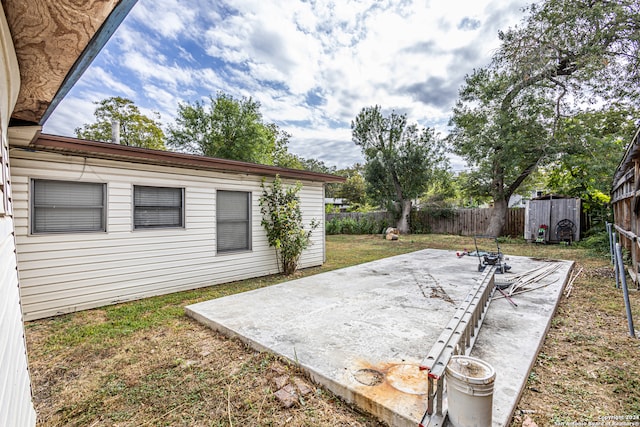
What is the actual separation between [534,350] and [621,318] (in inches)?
80.3

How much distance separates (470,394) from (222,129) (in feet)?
68.9

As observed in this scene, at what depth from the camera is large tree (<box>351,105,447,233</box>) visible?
14312 mm

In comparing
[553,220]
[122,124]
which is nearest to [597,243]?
[553,220]

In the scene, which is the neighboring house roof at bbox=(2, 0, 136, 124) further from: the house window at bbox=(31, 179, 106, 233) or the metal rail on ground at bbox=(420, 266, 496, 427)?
the house window at bbox=(31, 179, 106, 233)

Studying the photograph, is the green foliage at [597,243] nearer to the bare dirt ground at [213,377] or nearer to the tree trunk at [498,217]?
the tree trunk at [498,217]

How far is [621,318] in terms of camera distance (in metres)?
3.33

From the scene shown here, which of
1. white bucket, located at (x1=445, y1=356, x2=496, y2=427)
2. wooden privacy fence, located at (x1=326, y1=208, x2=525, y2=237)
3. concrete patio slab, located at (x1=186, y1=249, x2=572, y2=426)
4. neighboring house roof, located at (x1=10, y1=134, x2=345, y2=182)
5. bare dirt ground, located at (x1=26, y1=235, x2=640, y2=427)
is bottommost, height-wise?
bare dirt ground, located at (x1=26, y1=235, x2=640, y2=427)

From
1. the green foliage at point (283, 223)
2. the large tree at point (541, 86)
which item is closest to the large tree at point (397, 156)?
the large tree at point (541, 86)

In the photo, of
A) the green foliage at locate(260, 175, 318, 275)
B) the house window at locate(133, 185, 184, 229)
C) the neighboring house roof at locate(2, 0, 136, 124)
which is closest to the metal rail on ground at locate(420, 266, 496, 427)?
the neighboring house roof at locate(2, 0, 136, 124)

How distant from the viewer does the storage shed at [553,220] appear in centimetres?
995

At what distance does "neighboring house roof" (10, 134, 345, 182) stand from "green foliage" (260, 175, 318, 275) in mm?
421

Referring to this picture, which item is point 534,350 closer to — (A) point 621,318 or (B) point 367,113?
(A) point 621,318

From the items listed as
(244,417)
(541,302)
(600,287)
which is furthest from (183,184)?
(600,287)

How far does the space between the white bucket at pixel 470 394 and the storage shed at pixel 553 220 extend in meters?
11.5
